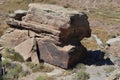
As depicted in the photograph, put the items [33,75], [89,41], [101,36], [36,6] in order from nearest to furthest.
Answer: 1. [33,75]
2. [36,6]
3. [89,41]
4. [101,36]

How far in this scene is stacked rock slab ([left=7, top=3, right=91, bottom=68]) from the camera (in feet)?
108

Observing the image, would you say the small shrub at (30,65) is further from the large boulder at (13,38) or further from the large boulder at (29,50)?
the large boulder at (13,38)

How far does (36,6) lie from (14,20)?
10.7 ft

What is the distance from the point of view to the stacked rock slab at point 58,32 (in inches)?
1293

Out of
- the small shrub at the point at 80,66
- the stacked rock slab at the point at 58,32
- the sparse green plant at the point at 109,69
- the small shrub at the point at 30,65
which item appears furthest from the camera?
the small shrub at the point at 30,65

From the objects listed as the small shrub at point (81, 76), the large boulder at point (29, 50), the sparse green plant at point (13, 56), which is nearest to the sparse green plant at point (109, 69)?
the small shrub at point (81, 76)

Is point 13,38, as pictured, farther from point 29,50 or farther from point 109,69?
point 109,69

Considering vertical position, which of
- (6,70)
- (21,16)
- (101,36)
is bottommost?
(101,36)

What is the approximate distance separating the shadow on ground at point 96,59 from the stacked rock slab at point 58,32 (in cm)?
63

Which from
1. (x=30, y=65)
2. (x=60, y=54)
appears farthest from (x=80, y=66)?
(x=30, y=65)

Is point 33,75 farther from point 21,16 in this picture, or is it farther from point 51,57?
point 21,16

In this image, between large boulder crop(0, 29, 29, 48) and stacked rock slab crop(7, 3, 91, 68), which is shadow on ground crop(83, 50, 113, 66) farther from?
large boulder crop(0, 29, 29, 48)

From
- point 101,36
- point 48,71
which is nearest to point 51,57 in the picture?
point 48,71

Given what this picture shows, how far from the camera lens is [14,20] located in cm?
3722
